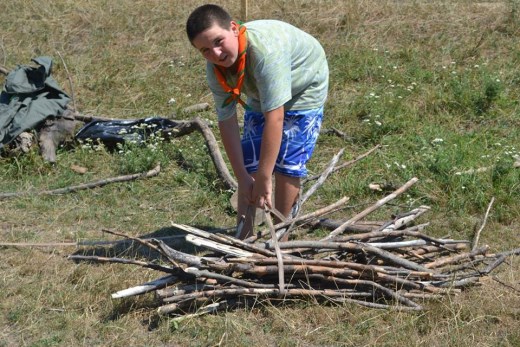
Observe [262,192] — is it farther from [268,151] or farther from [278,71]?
[278,71]

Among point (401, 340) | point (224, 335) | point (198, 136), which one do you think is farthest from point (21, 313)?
point (198, 136)

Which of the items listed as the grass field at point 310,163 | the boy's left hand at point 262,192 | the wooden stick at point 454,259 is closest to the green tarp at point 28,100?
the grass field at point 310,163

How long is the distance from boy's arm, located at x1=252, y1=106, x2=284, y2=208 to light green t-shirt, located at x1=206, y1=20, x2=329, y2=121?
6cm

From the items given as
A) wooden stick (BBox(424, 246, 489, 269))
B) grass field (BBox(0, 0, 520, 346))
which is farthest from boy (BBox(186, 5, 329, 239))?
wooden stick (BBox(424, 246, 489, 269))

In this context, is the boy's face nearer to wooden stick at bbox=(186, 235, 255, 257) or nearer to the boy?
the boy

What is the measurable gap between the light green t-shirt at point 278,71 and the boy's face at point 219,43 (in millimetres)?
126

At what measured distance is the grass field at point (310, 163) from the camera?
378 cm

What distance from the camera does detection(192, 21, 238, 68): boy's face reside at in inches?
147

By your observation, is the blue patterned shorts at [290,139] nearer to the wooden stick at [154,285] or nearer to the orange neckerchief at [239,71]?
the orange neckerchief at [239,71]

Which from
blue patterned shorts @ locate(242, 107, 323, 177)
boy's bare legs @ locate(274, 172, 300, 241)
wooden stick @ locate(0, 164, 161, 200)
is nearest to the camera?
blue patterned shorts @ locate(242, 107, 323, 177)

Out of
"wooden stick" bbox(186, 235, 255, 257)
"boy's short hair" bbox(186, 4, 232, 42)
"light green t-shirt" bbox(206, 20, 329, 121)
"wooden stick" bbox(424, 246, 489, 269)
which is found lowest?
"wooden stick" bbox(424, 246, 489, 269)

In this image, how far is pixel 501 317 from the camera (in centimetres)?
→ 384

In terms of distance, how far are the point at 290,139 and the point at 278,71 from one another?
1.96ft

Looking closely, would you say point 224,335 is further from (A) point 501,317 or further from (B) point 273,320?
(A) point 501,317
